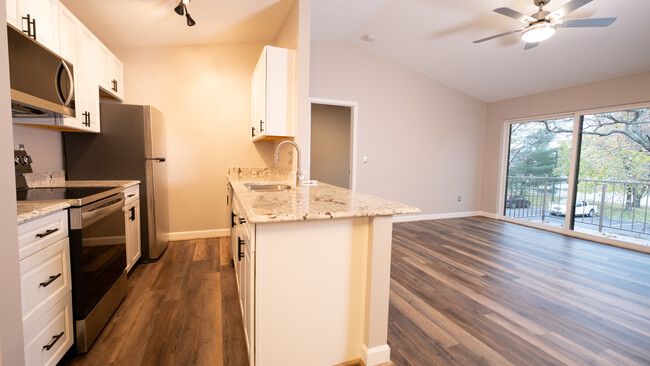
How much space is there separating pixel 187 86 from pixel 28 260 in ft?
9.33

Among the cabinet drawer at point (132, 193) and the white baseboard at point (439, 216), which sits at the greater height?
the cabinet drawer at point (132, 193)

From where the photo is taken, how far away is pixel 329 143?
6.07m

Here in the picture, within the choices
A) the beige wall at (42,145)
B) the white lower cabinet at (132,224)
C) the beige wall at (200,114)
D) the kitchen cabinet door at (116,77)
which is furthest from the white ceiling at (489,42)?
the beige wall at (42,145)

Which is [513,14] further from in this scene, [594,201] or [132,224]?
[132,224]

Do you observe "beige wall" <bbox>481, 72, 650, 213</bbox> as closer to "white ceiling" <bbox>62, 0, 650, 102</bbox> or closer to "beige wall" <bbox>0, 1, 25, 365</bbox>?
"white ceiling" <bbox>62, 0, 650, 102</bbox>

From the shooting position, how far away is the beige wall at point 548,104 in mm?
3713

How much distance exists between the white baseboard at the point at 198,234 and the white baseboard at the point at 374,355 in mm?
2913

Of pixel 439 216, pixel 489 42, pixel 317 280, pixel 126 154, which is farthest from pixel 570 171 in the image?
pixel 126 154

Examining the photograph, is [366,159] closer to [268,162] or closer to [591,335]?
[268,162]

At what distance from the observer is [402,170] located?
5.06 metres

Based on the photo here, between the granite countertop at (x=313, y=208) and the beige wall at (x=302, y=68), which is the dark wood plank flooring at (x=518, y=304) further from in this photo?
the beige wall at (x=302, y=68)

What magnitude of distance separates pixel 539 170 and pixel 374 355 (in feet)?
17.1

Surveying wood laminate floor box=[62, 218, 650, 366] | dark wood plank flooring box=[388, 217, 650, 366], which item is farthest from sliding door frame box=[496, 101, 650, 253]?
wood laminate floor box=[62, 218, 650, 366]

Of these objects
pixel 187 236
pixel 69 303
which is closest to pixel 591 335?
pixel 69 303
